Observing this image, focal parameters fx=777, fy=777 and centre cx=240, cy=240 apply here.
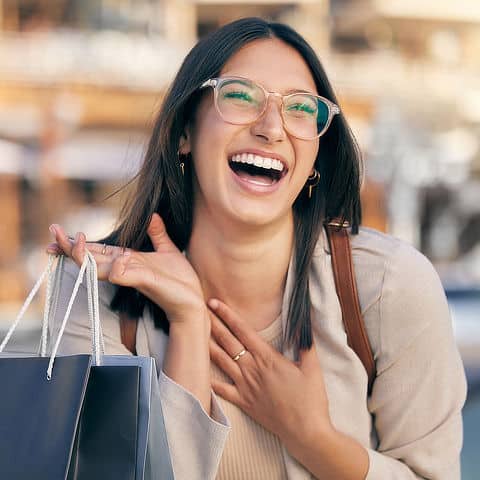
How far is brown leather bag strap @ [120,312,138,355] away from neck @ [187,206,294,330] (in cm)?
22

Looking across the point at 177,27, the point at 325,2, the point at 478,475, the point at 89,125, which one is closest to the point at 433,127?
the point at 325,2

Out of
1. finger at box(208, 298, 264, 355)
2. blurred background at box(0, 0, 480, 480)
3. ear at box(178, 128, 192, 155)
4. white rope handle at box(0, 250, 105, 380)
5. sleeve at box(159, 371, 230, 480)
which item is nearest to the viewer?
white rope handle at box(0, 250, 105, 380)

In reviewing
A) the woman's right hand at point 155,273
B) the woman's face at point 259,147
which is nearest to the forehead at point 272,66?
the woman's face at point 259,147

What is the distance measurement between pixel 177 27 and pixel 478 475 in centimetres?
1667

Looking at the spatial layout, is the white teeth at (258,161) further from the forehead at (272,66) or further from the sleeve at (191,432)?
the sleeve at (191,432)

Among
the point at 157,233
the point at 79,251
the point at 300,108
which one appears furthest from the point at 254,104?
the point at 79,251

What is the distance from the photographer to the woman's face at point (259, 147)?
1867 millimetres

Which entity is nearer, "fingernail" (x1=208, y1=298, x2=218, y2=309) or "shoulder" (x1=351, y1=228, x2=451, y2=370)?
"shoulder" (x1=351, y1=228, x2=451, y2=370)

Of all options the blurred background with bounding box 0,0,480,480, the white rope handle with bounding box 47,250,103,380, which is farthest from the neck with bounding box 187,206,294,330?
the blurred background with bounding box 0,0,480,480

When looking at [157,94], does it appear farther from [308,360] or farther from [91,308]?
[91,308]

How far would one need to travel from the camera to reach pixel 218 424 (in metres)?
1.72

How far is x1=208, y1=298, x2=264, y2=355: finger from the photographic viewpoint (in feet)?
6.33

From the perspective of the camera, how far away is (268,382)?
187cm

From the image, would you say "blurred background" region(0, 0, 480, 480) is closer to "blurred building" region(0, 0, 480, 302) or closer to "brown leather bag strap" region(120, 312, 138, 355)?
"blurred building" region(0, 0, 480, 302)
